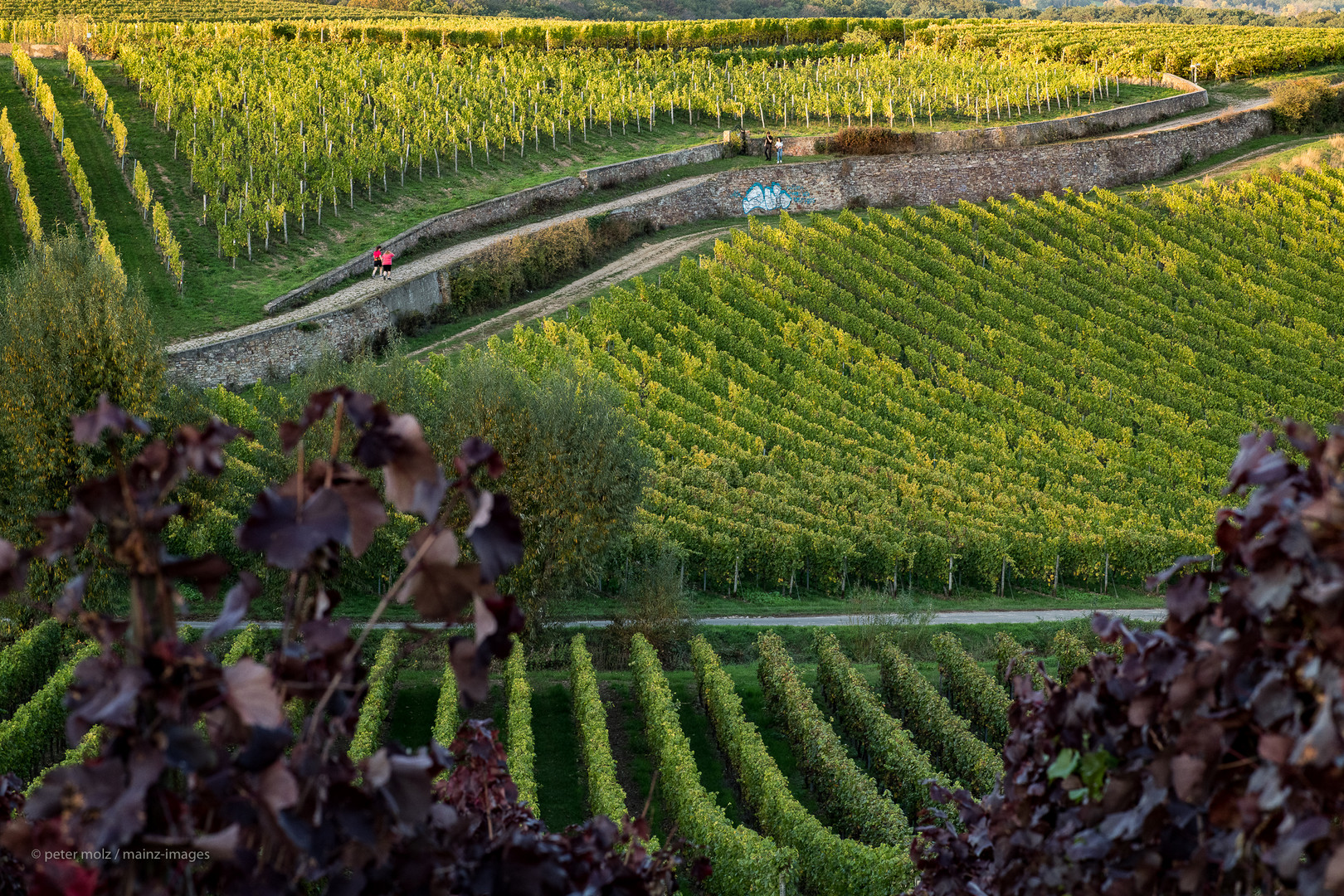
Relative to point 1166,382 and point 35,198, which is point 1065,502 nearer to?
point 1166,382

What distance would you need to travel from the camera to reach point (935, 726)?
20750 mm

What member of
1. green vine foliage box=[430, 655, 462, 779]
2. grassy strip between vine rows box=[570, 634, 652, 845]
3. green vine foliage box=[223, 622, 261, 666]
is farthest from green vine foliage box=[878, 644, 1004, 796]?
green vine foliage box=[223, 622, 261, 666]

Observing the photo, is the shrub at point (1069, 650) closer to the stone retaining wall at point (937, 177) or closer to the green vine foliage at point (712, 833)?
the green vine foliage at point (712, 833)

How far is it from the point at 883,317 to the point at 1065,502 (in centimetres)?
1415

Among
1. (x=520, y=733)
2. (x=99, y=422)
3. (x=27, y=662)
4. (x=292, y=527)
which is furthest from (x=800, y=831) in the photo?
(x=27, y=662)

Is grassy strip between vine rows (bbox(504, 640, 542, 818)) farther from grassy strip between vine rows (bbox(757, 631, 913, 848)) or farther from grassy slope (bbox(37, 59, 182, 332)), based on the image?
grassy slope (bbox(37, 59, 182, 332))

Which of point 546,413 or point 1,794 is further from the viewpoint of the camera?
point 546,413

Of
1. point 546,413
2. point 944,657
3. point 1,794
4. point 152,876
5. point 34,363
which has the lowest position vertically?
point 944,657

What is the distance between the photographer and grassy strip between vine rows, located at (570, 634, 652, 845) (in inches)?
648

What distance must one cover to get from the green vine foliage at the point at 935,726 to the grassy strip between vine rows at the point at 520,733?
6766 millimetres

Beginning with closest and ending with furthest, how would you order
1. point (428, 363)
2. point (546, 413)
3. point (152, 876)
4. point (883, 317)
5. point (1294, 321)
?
point (152, 876), point (546, 413), point (428, 363), point (883, 317), point (1294, 321)

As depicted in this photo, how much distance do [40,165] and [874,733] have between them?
1849 inches

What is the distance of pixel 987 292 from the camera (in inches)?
2099

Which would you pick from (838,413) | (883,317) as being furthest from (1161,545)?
(883,317)
